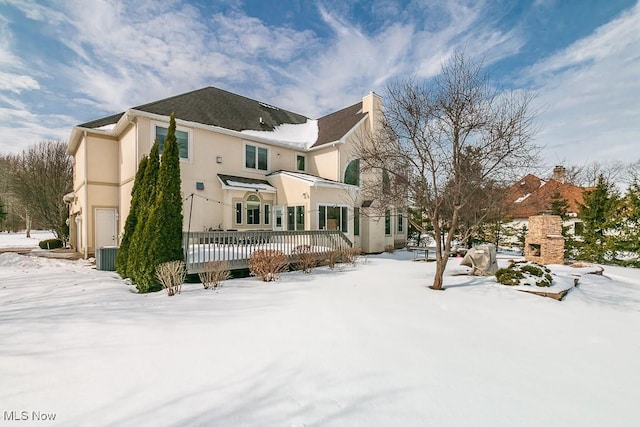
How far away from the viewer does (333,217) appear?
15.9m

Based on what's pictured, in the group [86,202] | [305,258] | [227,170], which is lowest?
[305,258]

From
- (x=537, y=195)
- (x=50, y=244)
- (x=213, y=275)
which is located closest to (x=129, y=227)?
(x=213, y=275)

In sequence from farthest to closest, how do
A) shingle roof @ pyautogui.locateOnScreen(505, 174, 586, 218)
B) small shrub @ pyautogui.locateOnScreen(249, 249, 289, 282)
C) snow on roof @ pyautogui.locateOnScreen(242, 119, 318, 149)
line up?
shingle roof @ pyautogui.locateOnScreen(505, 174, 586, 218) < snow on roof @ pyautogui.locateOnScreen(242, 119, 318, 149) < small shrub @ pyautogui.locateOnScreen(249, 249, 289, 282)

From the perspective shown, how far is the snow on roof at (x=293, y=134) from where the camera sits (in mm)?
16664

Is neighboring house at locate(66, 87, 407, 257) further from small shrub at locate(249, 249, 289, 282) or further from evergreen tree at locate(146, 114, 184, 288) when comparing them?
small shrub at locate(249, 249, 289, 282)

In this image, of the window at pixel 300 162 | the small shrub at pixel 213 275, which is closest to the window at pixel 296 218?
the window at pixel 300 162

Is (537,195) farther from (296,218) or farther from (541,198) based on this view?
(296,218)

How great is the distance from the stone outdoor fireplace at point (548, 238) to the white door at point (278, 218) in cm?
1264

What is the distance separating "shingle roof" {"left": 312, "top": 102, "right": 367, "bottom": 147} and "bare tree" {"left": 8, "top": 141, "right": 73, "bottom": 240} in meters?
21.2

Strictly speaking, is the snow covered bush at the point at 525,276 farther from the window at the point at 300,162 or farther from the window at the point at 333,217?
the window at the point at 300,162

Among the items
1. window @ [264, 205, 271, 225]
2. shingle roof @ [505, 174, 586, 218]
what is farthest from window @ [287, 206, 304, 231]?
shingle roof @ [505, 174, 586, 218]

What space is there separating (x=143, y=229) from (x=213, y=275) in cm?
275

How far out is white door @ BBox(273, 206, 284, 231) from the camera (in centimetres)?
1561

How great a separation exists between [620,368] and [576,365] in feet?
2.25
